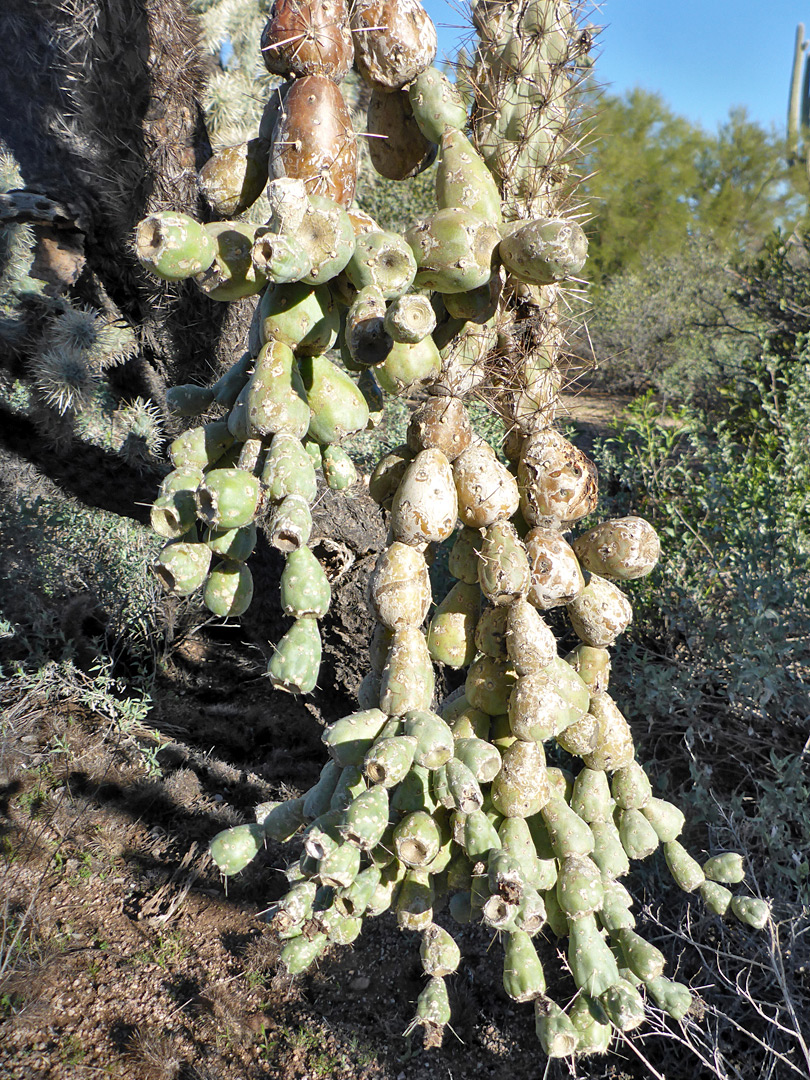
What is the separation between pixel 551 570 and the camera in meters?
0.91

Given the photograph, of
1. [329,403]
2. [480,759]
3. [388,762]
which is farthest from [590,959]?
[329,403]

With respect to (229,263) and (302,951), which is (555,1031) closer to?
(302,951)

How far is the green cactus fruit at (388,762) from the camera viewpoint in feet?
2.43

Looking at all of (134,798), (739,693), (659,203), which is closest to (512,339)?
(739,693)

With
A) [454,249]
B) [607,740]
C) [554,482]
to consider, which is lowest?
[607,740]

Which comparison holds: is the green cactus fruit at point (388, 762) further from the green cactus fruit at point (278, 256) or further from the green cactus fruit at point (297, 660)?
the green cactus fruit at point (278, 256)

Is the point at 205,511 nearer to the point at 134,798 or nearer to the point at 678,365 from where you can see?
the point at 134,798

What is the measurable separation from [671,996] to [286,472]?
827 millimetres

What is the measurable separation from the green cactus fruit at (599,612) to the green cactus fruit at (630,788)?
214 millimetres

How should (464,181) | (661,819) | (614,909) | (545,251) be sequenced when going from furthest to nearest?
(661,819), (614,909), (464,181), (545,251)

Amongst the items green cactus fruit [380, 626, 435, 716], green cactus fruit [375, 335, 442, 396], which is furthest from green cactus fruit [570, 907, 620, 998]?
green cactus fruit [375, 335, 442, 396]

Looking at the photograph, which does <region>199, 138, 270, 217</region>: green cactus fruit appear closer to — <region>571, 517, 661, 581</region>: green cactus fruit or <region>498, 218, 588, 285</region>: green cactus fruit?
<region>498, 218, 588, 285</region>: green cactus fruit

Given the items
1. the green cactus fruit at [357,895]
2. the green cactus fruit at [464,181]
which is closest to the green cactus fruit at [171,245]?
the green cactus fruit at [464,181]

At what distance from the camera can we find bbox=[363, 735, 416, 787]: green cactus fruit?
2.43 ft
